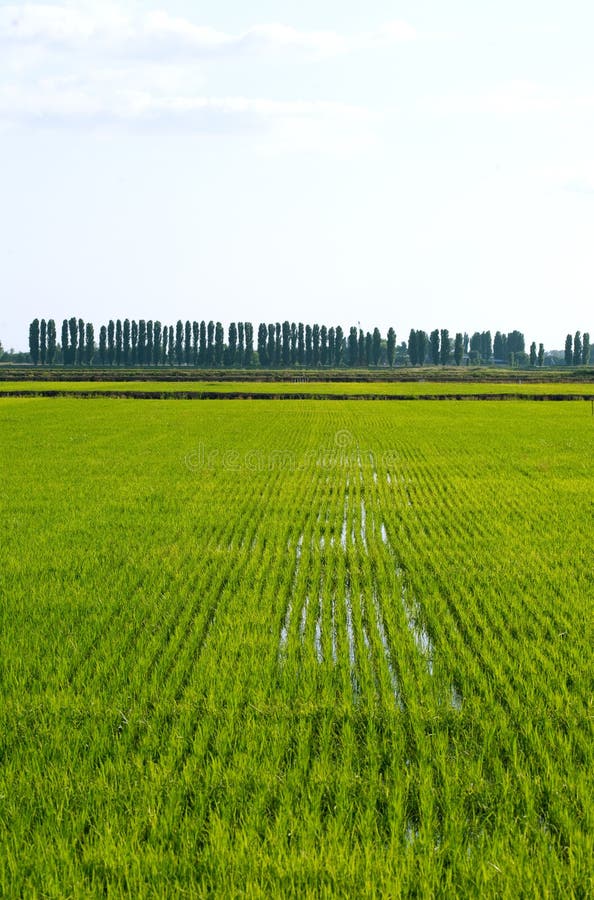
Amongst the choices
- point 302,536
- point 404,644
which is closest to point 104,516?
point 302,536

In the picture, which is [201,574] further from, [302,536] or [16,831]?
[16,831]

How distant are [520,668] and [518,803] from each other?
83.0 inches

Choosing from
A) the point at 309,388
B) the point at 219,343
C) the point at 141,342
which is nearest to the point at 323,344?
the point at 219,343

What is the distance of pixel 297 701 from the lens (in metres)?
5.84

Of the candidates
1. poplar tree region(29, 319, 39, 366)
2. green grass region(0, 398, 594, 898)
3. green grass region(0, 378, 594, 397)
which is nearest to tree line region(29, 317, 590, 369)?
poplar tree region(29, 319, 39, 366)

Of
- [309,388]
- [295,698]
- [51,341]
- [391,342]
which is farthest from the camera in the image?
[391,342]

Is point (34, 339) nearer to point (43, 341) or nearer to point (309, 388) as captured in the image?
point (43, 341)

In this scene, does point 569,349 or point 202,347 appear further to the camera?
point 569,349

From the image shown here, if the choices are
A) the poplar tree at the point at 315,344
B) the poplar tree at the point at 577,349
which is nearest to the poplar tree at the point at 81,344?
the poplar tree at the point at 315,344

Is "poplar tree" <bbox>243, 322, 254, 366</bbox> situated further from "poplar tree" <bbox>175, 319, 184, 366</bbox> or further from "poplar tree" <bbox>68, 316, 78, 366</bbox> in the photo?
"poplar tree" <bbox>68, 316, 78, 366</bbox>

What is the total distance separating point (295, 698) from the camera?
19.4 ft

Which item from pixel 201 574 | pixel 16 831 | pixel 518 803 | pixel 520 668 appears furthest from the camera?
pixel 201 574

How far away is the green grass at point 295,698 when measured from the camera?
13.1ft

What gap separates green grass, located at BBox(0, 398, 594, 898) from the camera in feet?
13.1
